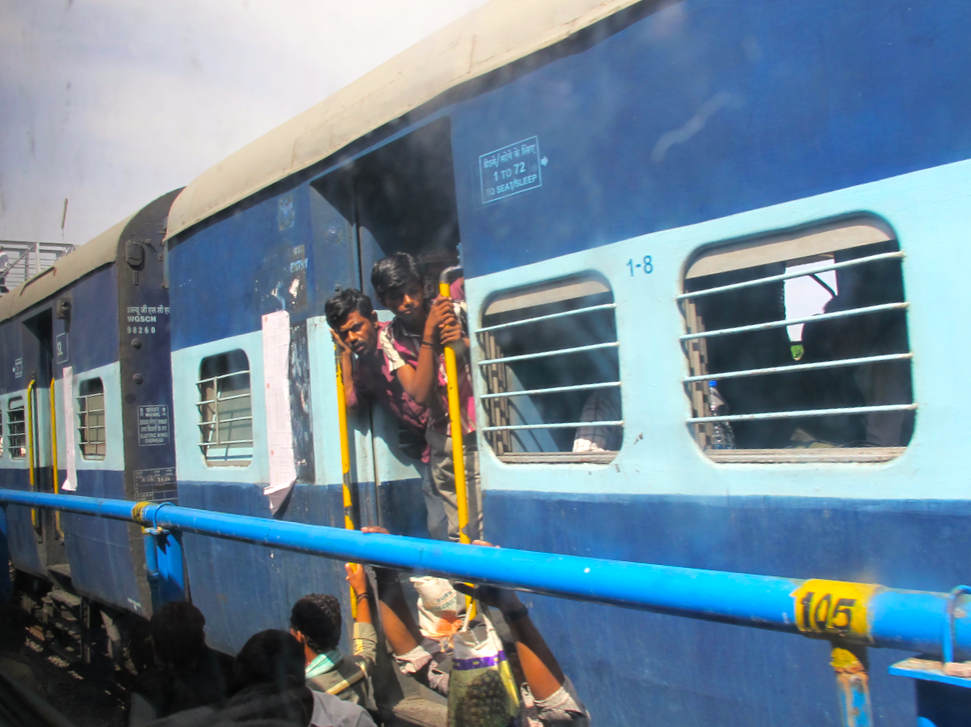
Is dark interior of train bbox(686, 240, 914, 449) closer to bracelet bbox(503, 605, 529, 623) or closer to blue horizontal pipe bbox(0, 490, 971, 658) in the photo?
bracelet bbox(503, 605, 529, 623)

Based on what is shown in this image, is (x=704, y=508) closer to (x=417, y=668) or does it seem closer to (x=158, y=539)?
(x=417, y=668)

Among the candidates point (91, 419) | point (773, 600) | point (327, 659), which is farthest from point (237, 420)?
point (773, 600)

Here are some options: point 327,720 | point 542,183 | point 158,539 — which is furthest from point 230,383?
point 327,720

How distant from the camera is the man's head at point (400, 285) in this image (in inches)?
122

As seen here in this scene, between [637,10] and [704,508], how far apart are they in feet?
4.68

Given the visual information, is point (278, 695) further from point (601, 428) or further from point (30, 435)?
point (30, 435)

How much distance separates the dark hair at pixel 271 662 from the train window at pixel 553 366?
3.33ft

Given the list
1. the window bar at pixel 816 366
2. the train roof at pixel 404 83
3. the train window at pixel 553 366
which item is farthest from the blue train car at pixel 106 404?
the window bar at pixel 816 366

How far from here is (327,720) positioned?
5.97 feet

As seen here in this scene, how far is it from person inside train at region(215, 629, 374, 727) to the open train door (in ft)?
4.83

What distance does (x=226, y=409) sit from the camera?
4406 mm

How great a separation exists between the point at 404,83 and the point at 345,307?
898 millimetres

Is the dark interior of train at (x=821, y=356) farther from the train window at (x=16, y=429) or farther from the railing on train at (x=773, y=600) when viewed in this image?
the train window at (x=16, y=429)

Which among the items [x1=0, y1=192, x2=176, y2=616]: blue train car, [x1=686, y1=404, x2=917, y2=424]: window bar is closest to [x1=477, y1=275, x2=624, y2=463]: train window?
[x1=686, y1=404, x2=917, y2=424]: window bar
